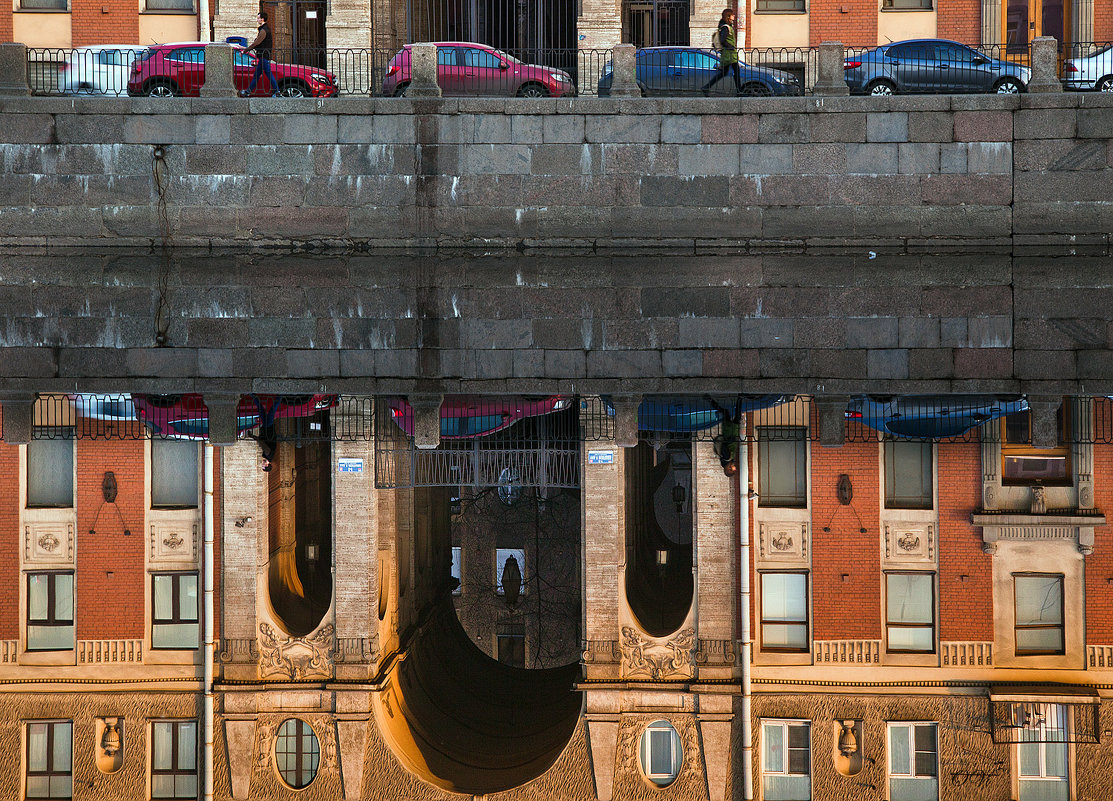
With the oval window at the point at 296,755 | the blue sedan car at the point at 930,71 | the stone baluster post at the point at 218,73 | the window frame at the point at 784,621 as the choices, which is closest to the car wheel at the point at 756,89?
the blue sedan car at the point at 930,71

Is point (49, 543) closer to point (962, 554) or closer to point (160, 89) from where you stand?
point (160, 89)

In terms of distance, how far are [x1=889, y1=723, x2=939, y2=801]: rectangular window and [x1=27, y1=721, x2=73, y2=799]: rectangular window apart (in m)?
11.1

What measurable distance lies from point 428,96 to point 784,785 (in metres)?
13.2

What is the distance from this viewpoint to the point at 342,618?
15.4m

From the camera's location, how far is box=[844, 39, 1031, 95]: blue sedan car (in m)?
18.6

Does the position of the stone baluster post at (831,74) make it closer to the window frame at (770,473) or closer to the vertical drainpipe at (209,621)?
the window frame at (770,473)

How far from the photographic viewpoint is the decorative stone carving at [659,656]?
48.3ft

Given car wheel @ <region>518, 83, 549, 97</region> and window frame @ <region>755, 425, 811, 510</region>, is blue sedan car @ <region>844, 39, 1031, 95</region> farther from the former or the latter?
window frame @ <region>755, 425, 811, 510</region>

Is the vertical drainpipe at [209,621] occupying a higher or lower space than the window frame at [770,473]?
lower

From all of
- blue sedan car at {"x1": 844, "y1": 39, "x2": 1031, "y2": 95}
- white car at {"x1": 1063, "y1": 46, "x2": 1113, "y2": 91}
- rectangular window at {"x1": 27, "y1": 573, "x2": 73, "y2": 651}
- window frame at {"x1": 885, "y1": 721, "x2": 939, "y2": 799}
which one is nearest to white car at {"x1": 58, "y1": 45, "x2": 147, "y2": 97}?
rectangular window at {"x1": 27, "y1": 573, "x2": 73, "y2": 651}

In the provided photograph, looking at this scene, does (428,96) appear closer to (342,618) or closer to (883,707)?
(342,618)

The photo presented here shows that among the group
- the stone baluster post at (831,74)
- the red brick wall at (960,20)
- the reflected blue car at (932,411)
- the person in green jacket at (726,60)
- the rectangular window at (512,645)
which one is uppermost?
the red brick wall at (960,20)

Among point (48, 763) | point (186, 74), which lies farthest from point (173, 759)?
point (186, 74)

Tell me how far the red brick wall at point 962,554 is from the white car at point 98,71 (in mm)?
17160
